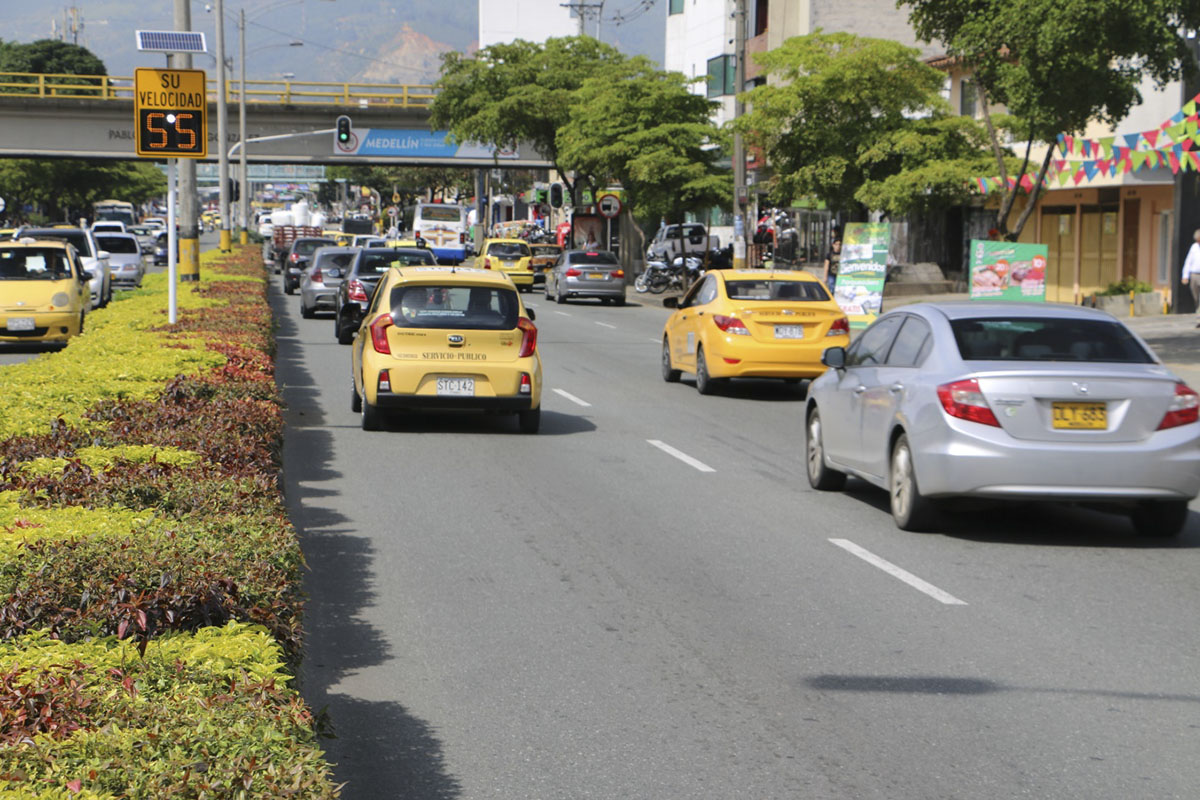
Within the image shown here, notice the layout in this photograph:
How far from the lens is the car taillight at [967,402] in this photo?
9836mm

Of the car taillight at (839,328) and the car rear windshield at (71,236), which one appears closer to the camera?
the car taillight at (839,328)

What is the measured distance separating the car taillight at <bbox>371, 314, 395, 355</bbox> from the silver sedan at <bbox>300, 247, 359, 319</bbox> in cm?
1932

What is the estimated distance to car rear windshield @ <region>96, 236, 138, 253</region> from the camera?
154ft

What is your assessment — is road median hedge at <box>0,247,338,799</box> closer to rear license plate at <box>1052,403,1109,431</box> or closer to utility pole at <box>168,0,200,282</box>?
rear license plate at <box>1052,403,1109,431</box>

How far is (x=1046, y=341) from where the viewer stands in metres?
10.4

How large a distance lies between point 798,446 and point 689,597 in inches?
279

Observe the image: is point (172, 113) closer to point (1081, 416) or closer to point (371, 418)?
point (371, 418)

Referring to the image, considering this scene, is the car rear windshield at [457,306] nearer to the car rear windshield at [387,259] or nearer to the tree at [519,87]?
the car rear windshield at [387,259]

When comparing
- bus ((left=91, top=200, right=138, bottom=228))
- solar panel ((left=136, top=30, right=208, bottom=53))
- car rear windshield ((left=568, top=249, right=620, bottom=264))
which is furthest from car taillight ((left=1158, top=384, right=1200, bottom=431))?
Result: bus ((left=91, top=200, right=138, bottom=228))

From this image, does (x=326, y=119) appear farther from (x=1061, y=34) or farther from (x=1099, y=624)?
(x=1099, y=624)

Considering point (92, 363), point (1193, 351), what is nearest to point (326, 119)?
point (1193, 351)

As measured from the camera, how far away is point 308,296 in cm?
3506

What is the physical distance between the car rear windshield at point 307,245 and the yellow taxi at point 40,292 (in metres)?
22.1

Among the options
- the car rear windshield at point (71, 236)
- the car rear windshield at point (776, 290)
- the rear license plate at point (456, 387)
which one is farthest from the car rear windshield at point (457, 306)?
the car rear windshield at point (71, 236)
